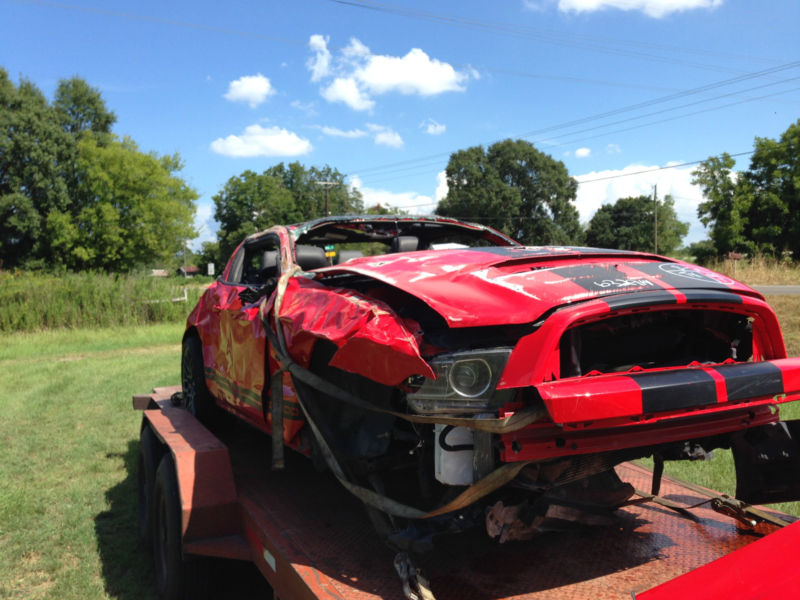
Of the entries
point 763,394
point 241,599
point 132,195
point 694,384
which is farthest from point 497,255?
point 132,195

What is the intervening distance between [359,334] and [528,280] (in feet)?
2.05

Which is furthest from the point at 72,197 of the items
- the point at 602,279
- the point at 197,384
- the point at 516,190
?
the point at 602,279

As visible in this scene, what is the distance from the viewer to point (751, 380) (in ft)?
6.88

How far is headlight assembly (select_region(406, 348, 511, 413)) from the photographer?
2057mm

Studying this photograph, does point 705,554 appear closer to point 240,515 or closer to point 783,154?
point 240,515

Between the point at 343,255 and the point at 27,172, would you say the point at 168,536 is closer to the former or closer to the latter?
the point at 343,255

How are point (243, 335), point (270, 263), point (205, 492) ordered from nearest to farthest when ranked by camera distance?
1. point (205, 492)
2. point (243, 335)
3. point (270, 263)

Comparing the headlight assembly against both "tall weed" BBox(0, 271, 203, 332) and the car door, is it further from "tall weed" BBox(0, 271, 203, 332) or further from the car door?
"tall weed" BBox(0, 271, 203, 332)

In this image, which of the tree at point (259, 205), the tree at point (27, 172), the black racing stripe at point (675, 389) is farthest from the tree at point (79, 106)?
the black racing stripe at point (675, 389)

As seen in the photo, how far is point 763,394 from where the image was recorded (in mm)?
2119

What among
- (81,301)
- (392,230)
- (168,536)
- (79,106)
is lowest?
(168,536)

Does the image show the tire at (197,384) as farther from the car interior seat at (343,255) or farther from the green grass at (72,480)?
the car interior seat at (343,255)

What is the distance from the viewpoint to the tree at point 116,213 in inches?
1529

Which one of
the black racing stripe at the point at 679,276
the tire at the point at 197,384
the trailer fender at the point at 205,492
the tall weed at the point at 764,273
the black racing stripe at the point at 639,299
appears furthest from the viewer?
the tall weed at the point at 764,273
